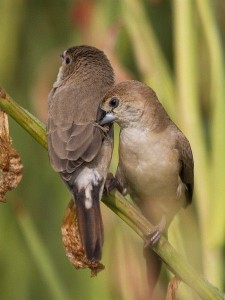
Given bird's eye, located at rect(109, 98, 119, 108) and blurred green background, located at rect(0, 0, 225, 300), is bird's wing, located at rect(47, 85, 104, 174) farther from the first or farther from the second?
blurred green background, located at rect(0, 0, 225, 300)

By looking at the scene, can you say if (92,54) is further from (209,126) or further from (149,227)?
(149,227)

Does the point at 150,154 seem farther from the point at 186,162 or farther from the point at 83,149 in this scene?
the point at 83,149

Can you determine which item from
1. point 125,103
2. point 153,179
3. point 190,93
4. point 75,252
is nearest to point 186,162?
point 153,179

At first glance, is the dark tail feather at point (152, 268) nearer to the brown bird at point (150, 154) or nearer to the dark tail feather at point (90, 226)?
the brown bird at point (150, 154)

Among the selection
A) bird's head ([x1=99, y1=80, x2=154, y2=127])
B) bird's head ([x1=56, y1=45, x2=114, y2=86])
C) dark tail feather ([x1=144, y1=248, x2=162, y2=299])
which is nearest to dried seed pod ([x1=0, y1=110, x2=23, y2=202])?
bird's head ([x1=99, y1=80, x2=154, y2=127])

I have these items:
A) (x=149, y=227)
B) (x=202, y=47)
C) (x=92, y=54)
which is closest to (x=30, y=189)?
(x=92, y=54)
